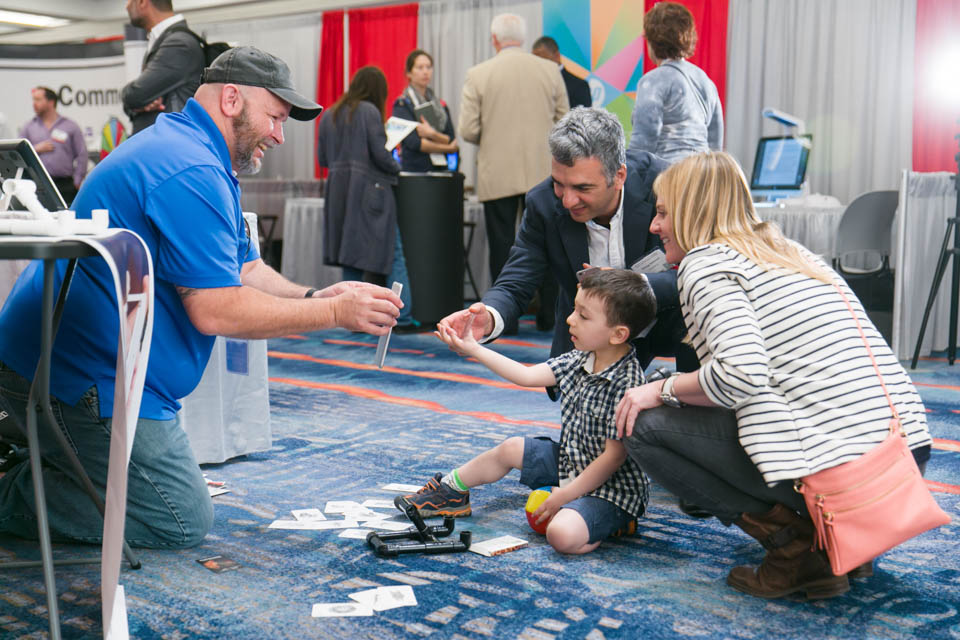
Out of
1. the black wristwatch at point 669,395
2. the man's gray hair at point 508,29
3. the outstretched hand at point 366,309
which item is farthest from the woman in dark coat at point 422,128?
the black wristwatch at point 669,395

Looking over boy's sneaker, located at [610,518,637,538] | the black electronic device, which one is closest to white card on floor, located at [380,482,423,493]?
the black electronic device

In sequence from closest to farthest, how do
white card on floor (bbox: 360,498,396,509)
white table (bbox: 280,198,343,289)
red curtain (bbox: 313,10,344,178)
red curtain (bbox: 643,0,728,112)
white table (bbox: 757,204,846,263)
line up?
white card on floor (bbox: 360,498,396,509)
white table (bbox: 757,204,846,263)
white table (bbox: 280,198,343,289)
red curtain (bbox: 643,0,728,112)
red curtain (bbox: 313,10,344,178)

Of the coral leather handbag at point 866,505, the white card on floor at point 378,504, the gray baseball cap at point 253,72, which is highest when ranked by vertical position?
the gray baseball cap at point 253,72

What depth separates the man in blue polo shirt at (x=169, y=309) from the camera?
73.2 inches

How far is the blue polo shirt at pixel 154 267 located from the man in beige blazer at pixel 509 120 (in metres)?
3.38

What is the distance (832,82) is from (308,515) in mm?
5581

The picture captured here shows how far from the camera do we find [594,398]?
2070mm

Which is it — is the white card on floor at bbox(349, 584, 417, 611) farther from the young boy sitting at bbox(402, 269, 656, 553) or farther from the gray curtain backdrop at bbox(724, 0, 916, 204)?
the gray curtain backdrop at bbox(724, 0, 916, 204)

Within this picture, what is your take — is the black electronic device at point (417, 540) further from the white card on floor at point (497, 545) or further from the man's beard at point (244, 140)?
the man's beard at point (244, 140)

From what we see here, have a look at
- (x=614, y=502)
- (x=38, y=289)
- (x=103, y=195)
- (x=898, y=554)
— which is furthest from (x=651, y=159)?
(x=38, y=289)

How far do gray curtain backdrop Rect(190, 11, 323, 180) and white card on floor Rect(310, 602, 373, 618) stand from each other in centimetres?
801

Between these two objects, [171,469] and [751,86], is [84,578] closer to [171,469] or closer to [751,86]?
[171,469]

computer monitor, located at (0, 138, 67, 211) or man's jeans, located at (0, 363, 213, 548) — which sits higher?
computer monitor, located at (0, 138, 67, 211)

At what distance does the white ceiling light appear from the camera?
38.5 feet
